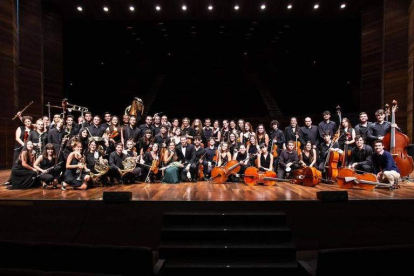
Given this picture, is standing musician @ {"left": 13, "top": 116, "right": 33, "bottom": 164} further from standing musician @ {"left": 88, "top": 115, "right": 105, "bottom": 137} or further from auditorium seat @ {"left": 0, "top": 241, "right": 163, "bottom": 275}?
auditorium seat @ {"left": 0, "top": 241, "right": 163, "bottom": 275}

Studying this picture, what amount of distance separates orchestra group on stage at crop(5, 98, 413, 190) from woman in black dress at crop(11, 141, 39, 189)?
0.5 inches


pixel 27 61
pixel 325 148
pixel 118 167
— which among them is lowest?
pixel 118 167

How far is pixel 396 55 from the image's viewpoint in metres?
7.02

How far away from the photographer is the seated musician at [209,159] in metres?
5.36

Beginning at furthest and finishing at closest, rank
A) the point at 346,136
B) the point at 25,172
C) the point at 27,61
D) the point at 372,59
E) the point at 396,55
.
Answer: the point at 372,59, the point at 27,61, the point at 396,55, the point at 346,136, the point at 25,172

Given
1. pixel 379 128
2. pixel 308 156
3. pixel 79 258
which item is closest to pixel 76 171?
pixel 79 258

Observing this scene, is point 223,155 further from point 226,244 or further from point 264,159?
point 226,244

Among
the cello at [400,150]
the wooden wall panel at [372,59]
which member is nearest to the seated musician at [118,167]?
the cello at [400,150]

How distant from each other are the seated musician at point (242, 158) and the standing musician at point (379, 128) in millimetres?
2197

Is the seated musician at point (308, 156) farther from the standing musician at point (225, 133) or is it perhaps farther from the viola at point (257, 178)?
the standing musician at point (225, 133)

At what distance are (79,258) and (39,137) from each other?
164 inches

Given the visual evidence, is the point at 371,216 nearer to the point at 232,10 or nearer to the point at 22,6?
the point at 232,10

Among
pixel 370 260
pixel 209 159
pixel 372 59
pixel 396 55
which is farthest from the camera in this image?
pixel 372 59

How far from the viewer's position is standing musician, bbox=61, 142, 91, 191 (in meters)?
4.26
